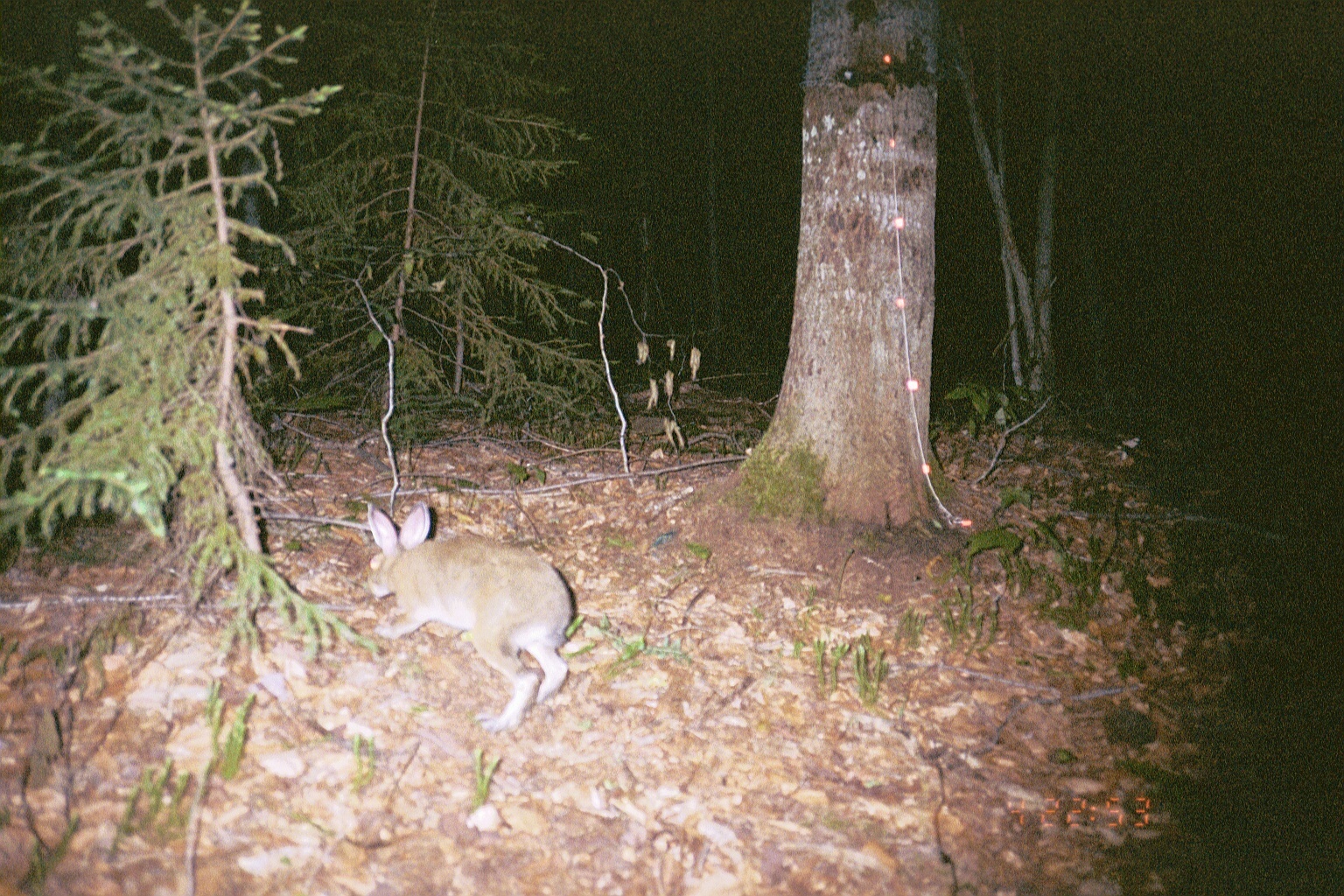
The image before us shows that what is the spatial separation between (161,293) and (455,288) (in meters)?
4.28

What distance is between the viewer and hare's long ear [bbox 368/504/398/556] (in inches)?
173

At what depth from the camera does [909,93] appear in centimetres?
521

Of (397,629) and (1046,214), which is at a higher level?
(1046,214)

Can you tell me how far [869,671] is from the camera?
4.35m

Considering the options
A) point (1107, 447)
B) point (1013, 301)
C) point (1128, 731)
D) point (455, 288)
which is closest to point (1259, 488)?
point (1107, 447)

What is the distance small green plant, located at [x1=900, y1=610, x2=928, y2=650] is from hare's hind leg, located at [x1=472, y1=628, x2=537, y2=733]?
211 centimetres

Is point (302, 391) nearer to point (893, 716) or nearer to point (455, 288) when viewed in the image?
point (455, 288)

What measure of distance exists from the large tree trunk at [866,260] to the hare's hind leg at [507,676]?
2663 millimetres

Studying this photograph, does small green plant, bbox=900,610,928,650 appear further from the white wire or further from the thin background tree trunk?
the thin background tree trunk

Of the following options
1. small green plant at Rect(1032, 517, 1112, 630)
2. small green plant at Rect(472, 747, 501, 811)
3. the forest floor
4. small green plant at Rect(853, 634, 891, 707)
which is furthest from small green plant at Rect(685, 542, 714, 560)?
small green plant at Rect(472, 747, 501, 811)

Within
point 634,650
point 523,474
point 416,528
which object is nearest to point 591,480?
point 523,474

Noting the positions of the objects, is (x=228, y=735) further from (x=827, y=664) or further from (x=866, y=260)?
(x=866, y=260)

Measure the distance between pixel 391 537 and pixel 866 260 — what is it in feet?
11.7

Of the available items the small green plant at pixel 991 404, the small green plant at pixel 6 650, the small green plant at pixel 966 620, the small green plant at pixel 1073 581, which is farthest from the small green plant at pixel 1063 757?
the small green plant at pixel 6 650
